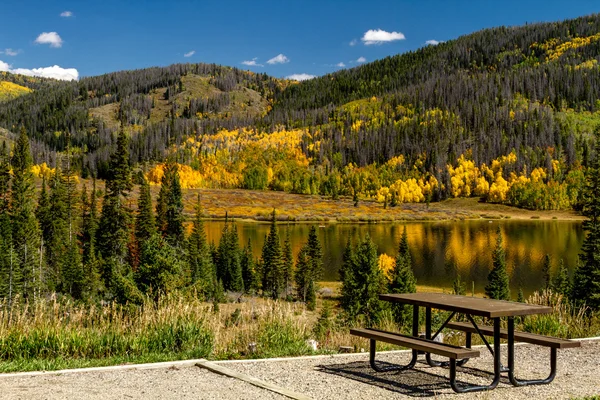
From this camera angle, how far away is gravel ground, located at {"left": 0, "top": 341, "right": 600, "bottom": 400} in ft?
24.4

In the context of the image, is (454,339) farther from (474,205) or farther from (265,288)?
(474,205)

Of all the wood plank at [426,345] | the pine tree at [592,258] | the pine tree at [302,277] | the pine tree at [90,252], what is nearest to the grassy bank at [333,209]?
the pine tree at [90,252]

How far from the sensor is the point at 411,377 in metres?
8.77

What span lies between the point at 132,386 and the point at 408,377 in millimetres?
4139

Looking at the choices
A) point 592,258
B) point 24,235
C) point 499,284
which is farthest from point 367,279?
point 24,235

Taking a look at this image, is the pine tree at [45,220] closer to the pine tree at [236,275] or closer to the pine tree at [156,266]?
the pine tree at [236,275]

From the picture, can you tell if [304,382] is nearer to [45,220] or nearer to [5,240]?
[5,240]

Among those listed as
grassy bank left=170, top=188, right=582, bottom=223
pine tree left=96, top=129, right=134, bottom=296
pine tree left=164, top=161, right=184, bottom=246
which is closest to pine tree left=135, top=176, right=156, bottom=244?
pine tree left=164, top=161, right=184, bottom=246

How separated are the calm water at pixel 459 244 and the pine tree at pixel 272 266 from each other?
6.08 m

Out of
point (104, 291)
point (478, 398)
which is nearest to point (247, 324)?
point (478, 398)

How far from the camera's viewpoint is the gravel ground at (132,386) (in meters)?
7.28

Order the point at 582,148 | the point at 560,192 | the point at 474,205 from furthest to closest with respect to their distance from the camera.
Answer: the point at 582,148
the point at 474,205
the point at 560,192

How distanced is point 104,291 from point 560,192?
5505 inches

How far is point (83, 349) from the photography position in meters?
9.83
